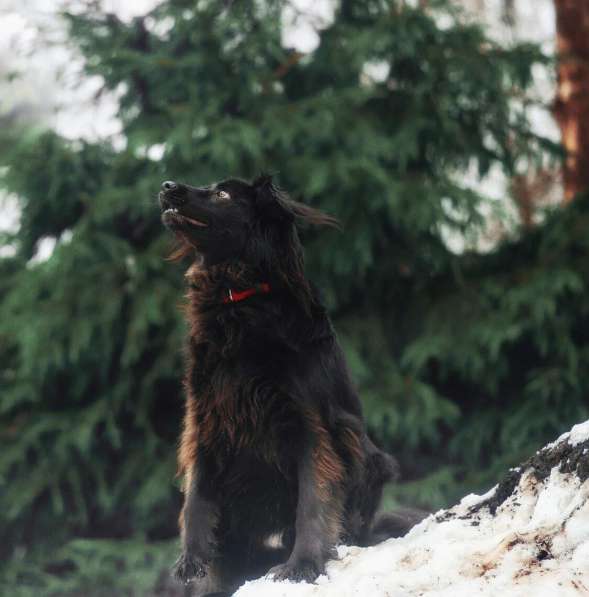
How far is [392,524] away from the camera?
4.22 meters

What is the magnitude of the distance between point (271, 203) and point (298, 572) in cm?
153

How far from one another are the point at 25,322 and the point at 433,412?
3.51 metres

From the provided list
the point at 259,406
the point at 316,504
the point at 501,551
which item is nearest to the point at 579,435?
the point at 501,551

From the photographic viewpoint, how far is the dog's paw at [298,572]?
3389 mm

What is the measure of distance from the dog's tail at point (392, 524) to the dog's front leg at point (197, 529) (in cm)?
73

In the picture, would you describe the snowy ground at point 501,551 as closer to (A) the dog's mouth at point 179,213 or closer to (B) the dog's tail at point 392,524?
(B) the dog's tail at point 392,524

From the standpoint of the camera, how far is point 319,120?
782 centimetres

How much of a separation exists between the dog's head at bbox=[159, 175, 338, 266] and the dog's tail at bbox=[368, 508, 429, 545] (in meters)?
1.31

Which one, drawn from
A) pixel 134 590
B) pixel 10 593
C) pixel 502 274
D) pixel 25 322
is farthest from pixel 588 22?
pixel 10 593

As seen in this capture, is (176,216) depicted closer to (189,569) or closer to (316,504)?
(316,504)

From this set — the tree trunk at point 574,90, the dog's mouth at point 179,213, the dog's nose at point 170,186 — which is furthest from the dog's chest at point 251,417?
the tree trunk at point 574,90

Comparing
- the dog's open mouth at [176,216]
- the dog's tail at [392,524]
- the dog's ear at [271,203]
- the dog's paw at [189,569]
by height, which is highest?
the dog's open mouth at [176,216]

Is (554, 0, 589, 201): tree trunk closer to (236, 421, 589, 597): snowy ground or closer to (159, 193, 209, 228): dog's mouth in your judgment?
(159, 193, 209, 228): dog's mouth

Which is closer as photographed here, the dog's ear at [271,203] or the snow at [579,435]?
the snow at [579,435]
